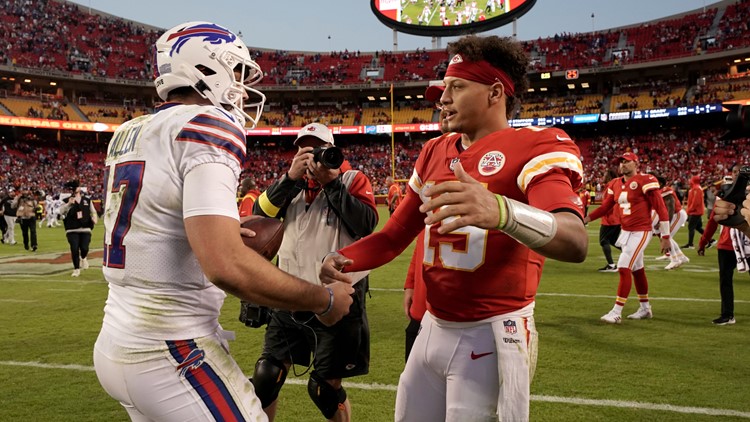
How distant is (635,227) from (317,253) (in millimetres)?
5479

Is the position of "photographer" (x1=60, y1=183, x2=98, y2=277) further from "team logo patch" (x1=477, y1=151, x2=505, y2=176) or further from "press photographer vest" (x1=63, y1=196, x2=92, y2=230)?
"team logo patch" (x1=477, y1=151, x2=505, y2=176)

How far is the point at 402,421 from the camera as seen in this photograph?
252 centimetres

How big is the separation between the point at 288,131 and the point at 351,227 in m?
48.5

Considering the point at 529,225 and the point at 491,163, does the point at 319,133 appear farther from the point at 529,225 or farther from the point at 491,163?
the point at 529,225

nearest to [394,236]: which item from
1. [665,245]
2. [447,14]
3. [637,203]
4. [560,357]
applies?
[560,357]

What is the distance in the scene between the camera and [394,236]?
2.75 metres

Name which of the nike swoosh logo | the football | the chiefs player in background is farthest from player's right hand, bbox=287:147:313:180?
the chiefs player in background

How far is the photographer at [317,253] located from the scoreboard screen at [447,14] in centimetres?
4036

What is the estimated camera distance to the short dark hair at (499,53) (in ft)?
8.25

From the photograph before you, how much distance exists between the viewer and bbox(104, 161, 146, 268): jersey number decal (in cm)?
192

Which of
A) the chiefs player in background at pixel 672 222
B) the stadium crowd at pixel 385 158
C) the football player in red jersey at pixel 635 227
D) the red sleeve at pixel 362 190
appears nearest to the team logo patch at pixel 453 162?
the red sleeve at pixel 362 190

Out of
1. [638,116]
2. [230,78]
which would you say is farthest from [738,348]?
[638,116]

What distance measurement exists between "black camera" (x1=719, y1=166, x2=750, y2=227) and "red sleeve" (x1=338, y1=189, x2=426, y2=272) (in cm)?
177

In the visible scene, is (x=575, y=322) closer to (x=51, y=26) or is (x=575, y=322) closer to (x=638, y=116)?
(x=638, y=116)
